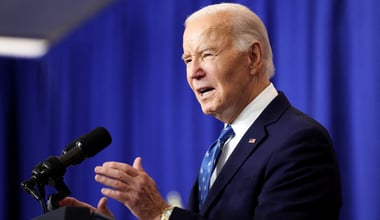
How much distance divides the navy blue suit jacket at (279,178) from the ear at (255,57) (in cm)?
23

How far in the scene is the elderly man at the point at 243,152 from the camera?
1979mm

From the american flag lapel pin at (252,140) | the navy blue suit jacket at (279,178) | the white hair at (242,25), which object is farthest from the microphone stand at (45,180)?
the white hair at (242,25)

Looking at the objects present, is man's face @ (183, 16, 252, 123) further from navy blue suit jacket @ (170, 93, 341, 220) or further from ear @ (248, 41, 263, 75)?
navy blue suit jacket @ (170, 93, 341, 220)

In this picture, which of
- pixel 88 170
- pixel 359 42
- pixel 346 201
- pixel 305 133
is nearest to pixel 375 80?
pixel 359 42

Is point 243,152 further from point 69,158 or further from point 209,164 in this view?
point 69,158

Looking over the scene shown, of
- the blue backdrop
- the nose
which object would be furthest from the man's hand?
the blue backdrop

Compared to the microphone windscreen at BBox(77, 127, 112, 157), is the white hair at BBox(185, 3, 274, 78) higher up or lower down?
higher up

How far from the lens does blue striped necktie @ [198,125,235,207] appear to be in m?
2.28

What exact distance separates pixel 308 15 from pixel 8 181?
15.7 feet

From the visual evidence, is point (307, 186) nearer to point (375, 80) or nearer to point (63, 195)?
point (63, 195)

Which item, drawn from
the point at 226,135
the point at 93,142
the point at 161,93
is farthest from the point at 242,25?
the point at 161,93

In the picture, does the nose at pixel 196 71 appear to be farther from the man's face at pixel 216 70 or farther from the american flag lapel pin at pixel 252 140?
the american flag lapel pin at pixel 252 140

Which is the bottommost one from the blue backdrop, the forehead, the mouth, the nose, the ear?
the blue backdrop

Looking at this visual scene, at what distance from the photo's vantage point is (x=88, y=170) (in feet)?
20.5
